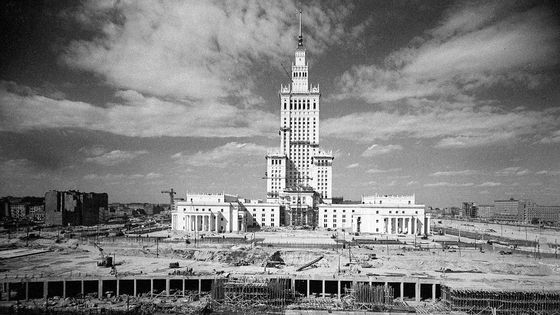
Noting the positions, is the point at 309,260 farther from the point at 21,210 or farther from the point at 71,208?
the point at 21,210

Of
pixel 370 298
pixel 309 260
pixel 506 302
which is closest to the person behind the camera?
pixel 506 302

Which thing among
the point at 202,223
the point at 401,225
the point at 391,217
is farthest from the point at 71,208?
the point at 401,225

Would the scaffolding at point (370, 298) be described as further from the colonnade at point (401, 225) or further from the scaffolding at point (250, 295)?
the colonnade at point (401, 225)

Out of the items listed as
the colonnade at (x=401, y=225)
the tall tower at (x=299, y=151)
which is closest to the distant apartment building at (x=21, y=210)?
the tall tower at (x=299, y=151)

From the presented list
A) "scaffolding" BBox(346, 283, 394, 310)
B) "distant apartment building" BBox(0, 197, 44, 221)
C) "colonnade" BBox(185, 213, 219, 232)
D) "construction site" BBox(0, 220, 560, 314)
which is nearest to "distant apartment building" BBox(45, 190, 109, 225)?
"distant apartment building" BBox(0, 197, 44, 221)

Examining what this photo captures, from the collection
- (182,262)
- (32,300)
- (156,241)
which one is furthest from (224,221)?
(32,300)

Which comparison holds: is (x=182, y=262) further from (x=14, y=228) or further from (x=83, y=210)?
(x=83, y=210)
